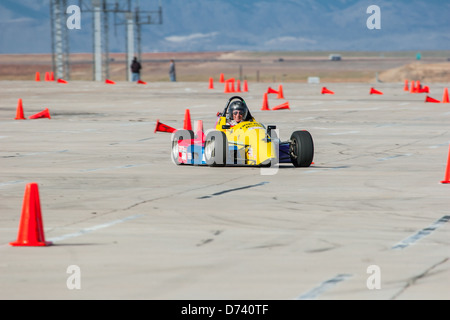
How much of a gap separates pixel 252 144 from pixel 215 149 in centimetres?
64

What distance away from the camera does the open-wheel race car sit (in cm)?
1795

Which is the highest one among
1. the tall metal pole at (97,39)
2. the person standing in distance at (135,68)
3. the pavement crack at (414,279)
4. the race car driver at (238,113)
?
the tall metal pole at (97,39)

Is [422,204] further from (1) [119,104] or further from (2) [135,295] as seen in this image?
(1) [119,104]

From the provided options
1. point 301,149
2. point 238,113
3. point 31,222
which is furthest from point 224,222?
point 238,113

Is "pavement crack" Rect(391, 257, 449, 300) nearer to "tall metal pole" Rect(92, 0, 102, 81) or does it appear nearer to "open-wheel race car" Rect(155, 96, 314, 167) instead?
"open-wheel race car" Rect(155, 96, 314, 167)

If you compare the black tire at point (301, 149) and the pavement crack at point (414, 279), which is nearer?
the pavement crack at point (414, 279)

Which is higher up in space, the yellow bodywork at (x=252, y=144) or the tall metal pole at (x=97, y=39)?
the tall metal pole at (x=97, y=39)

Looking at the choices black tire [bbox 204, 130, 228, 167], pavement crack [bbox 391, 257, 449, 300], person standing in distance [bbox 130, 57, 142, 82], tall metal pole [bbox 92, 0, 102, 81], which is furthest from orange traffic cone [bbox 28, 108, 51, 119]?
tall metal pole [bbox 92, 0, 102, 81]

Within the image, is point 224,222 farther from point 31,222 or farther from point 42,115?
point 42,115

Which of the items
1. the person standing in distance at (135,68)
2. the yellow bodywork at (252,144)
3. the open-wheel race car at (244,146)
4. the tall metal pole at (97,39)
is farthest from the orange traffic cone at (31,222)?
the tall metal pole at (97,39)

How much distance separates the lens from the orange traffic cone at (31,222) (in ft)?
34.4

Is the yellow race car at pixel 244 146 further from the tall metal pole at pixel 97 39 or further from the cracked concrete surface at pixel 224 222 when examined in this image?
the tall metal pole at pixel 97 39

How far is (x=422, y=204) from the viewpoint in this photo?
13734 millimetres
